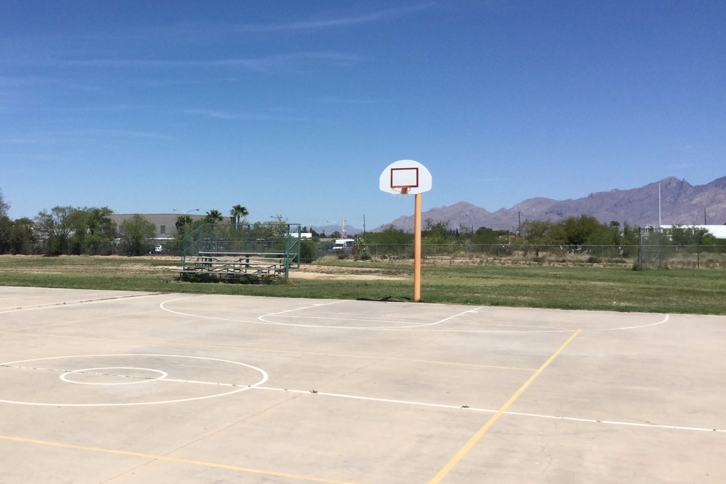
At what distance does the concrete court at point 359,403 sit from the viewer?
6.37 m

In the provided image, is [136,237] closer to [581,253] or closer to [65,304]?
[581,253]

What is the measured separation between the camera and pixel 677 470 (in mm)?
6320

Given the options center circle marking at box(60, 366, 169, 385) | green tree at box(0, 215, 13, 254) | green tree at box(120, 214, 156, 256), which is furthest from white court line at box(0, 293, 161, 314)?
green tree at box(0, 215, 13, 254)

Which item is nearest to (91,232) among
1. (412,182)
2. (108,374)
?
(412,182)

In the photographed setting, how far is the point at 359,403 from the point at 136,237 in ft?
247

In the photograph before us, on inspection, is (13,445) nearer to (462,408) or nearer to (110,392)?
(110,392)

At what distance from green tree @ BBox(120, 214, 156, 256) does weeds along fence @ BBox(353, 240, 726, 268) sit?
26.8 meters

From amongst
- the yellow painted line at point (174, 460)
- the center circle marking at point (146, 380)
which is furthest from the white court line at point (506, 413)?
the yellow painted line at point (174, 460)

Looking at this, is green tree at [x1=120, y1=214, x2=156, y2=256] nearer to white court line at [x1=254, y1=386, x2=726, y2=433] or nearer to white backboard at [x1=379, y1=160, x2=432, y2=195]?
white backboard at [x1=379, y1=160, x2=432, y2=195]

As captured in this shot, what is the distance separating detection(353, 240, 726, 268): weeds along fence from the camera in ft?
164

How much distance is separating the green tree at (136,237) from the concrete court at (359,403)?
62493 millimetres

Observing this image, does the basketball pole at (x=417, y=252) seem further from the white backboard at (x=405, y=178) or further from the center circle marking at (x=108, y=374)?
the center circle marking at (x=108, y=374)

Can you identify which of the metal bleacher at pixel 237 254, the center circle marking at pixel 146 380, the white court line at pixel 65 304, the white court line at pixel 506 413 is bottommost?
the white court line at pixel 506 413

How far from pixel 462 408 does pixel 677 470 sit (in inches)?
109
